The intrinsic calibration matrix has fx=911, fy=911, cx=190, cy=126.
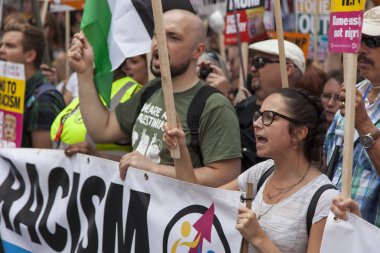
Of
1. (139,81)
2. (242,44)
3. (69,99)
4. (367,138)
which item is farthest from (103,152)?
(69,99)

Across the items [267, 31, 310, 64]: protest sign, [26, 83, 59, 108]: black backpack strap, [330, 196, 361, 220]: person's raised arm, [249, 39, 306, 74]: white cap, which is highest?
[249, 39, 306, 74]: white cap

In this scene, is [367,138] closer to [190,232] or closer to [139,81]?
[190,232]

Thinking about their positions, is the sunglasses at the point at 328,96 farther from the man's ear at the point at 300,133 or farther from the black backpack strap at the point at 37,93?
the man's ear at the point at 300,133

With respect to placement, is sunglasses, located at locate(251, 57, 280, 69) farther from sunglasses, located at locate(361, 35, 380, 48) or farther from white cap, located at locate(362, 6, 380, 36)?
sunglasses, located at locate(361, 35, 380, 48)

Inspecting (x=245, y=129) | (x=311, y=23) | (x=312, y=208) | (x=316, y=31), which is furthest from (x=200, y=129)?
(x=311, y=23)

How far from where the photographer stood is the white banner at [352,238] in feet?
11.1

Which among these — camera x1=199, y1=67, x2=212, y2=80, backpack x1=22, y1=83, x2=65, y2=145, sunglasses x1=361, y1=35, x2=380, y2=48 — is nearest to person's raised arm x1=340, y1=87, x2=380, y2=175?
sunglasses x1=361, y1=35, x2=380, y2=48

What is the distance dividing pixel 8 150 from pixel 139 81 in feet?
3.64

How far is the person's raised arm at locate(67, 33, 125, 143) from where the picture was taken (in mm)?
4875

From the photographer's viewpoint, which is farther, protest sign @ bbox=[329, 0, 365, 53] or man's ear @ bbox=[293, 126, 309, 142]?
man's ear @ bbox=[293, 126, 309, 142]

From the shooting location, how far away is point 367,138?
3.66 meters

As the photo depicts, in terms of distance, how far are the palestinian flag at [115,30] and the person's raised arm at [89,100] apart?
0.17 feet

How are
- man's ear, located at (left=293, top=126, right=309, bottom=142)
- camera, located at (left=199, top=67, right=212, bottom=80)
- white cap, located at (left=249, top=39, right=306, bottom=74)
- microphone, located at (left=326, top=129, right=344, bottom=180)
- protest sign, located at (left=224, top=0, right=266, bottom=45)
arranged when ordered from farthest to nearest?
protest sign, located at (left=224, top=0, right=266, bottom=45)
camera, located at (left=199, top=67, right=212, bottom=80)
white cap, located at (left=249, top=39, right=306, bottom=74)
microphone, located at (left=326, top=129, right=344, bottom=180)
man's ear, located at (left=293, top=126, right=309, bottom=142)

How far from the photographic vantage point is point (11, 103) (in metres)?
5.90
